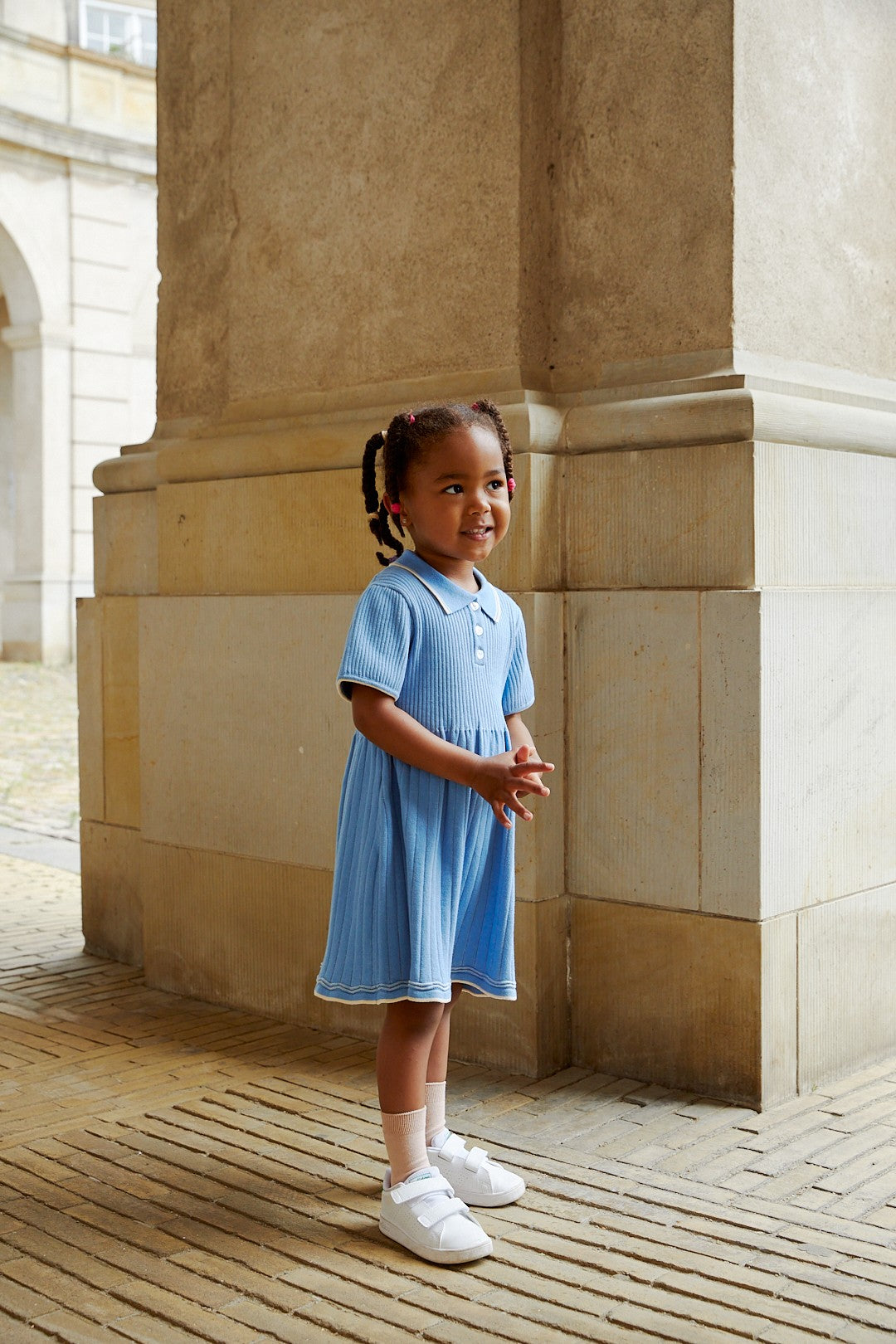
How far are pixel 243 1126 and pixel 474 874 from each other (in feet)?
3.09

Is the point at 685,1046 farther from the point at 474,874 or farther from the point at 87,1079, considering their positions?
the point at 87,1079

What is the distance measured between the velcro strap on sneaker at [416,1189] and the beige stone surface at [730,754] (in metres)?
1.04

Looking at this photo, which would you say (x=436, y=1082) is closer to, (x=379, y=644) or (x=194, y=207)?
(x=379, y=644)

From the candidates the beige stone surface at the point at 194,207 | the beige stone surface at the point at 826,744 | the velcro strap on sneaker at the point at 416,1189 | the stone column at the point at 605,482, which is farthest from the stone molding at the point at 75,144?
the velcro strap on sneaker at the point at 416,1189

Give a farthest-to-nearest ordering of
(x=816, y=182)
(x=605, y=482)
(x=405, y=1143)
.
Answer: (x=816, y=182) < (x=605, y=482) < (x=405, y=1143)

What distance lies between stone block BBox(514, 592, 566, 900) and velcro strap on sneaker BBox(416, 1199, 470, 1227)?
106 centimetres

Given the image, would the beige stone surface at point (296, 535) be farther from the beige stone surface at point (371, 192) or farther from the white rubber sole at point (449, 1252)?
the white rubber sole at point (449, 1252)

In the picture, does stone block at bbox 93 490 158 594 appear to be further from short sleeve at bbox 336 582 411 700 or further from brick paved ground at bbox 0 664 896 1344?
short sleeve at bbox 336 582 411 700

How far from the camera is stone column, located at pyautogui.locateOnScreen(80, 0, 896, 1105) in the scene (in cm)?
350

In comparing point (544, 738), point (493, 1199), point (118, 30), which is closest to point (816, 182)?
point (544, 738)

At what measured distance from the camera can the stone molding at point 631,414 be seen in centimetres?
347

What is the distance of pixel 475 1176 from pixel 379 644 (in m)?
1.07

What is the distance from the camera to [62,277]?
19000 millimetres

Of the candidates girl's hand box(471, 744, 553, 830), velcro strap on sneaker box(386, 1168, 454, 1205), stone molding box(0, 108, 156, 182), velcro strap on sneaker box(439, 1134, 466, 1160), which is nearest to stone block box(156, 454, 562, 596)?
girl's hand box(471, 744, 553, 830)
